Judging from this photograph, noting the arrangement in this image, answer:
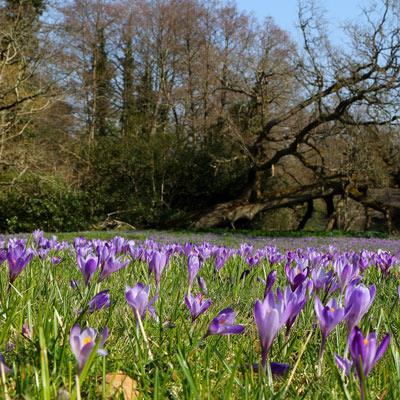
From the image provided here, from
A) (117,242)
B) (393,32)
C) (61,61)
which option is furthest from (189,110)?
(117,242)

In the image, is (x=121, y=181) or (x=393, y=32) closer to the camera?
(x=393, y=32)

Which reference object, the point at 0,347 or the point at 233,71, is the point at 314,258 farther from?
the point at 233,71

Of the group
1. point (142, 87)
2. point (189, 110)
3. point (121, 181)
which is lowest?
point (121, 181)

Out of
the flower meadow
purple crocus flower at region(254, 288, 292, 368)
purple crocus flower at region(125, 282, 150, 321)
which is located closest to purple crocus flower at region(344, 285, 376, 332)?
the flower meadow

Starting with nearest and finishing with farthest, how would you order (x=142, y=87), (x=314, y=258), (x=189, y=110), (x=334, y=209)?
(x=314, y=258) → (x=334, y=209) → (x=189, y=110) → (x=142, y=87)

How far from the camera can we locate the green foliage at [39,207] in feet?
57.6

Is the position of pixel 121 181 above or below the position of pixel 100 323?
above

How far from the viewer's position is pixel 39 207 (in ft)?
57.7

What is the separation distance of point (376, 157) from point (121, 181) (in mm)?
9130

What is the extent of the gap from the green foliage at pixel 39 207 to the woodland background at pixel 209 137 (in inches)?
1.8

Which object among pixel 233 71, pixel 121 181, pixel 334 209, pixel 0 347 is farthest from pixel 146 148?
pixel 0 347

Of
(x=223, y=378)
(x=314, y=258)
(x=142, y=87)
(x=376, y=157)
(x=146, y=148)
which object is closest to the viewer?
(x=223, y=378)

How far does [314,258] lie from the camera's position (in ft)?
8.55

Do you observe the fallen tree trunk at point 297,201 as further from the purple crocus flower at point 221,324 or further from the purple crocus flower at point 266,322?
the purple crocus flower at point 266,322
